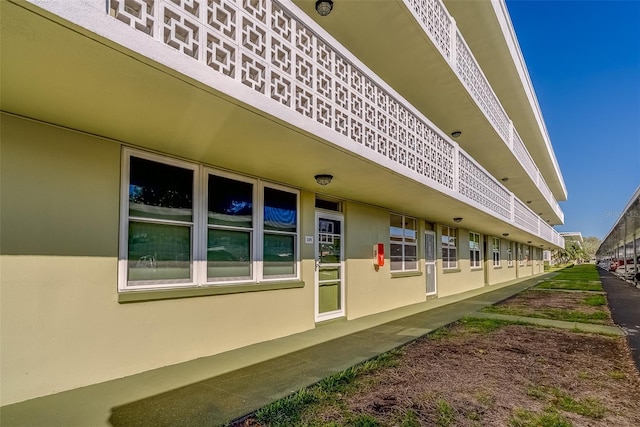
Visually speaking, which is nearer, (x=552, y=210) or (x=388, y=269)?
(x=388, y=269)

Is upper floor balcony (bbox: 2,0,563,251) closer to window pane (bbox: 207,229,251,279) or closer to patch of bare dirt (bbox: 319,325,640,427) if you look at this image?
window pane (bbox: 207,229,251,279)

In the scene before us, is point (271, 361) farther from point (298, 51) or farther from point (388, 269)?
point (388, 269)

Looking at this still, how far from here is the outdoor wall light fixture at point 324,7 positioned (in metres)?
6.33

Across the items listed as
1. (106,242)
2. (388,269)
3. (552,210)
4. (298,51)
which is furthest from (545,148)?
(106,242)

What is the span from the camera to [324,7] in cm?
646

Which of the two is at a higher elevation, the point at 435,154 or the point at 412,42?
the point at 412,42

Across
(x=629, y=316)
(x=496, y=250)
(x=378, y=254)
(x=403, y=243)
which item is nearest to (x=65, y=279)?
(x=378, y=254)

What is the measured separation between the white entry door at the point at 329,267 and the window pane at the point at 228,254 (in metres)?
1.89

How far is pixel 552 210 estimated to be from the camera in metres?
30.9

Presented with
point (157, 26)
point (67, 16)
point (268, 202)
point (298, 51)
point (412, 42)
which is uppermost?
point (412, 42)

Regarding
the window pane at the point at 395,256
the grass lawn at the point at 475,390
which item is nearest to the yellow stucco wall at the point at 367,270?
the window pane at the point at 395,256

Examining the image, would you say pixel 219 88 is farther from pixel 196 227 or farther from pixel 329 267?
pixel 329 267

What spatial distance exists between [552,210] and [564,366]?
98.3ft

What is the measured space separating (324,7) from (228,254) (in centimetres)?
440
